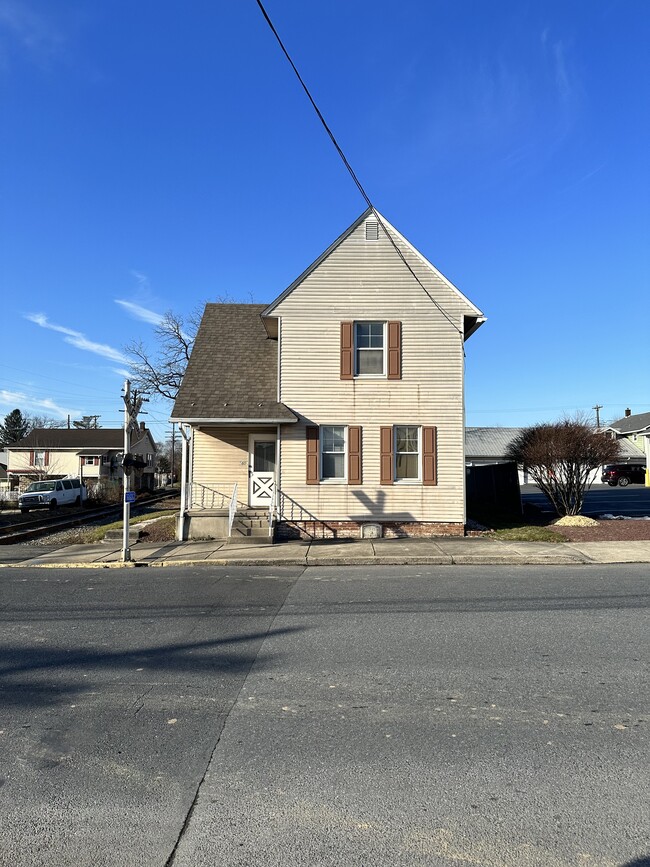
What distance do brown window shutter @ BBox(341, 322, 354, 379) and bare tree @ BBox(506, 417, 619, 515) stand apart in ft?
21.5

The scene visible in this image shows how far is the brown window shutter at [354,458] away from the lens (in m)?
16.6

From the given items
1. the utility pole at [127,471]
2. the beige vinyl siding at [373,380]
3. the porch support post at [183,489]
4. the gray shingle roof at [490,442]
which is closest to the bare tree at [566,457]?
the beige vinyl siding at [373,380]

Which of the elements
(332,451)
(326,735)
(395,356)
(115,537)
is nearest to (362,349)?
(395,356)

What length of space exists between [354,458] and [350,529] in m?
1.95

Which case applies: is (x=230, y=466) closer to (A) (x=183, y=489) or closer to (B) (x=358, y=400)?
(A) (x=183, y=489)

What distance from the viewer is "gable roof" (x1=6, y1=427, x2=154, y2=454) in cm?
5938

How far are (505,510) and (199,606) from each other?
1694 cm

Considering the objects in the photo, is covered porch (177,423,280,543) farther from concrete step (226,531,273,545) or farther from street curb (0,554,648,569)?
street curb (0,554,648,569)

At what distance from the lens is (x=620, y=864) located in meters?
2.84

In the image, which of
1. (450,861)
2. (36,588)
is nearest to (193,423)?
(36,588)

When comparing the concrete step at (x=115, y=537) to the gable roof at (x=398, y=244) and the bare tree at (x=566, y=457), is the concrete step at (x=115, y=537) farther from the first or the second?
the bare tree at (x=566, y=457)

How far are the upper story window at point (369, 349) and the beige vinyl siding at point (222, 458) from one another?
3.52m

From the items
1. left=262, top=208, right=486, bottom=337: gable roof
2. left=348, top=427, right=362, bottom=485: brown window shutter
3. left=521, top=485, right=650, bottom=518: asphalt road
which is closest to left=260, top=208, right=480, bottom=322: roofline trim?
left=262, top=208, right=486, bottom=337: gable roof

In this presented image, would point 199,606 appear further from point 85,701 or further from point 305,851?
point 305,851
